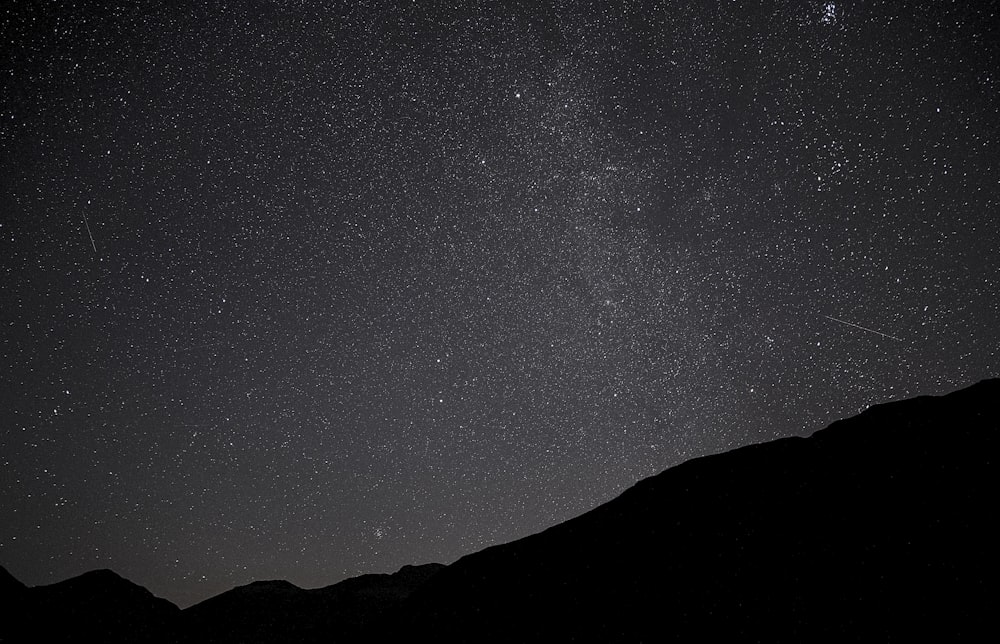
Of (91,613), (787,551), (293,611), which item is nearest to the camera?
(787,551)

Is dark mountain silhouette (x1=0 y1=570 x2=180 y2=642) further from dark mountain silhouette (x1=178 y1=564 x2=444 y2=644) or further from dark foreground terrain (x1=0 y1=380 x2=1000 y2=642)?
dark foreground terrain (x1=0 y1=380 x2=1000 y2=642)

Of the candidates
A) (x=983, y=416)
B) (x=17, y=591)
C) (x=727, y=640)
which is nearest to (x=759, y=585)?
(x=727, y=640)

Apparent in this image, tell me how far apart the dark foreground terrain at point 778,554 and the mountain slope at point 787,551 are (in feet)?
0.08

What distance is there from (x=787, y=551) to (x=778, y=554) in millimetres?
150

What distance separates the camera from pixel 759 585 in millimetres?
8234

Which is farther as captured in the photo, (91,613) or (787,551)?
(91,613)

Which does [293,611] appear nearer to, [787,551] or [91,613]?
[91,613]

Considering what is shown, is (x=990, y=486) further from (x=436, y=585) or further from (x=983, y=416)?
(x=436, y=585)

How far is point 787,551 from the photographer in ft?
28.0

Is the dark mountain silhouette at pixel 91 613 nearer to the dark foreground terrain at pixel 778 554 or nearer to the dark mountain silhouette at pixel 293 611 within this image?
the dark mountain silhouette at pixel 293 611

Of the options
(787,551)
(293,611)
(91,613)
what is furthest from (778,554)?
(91,613)

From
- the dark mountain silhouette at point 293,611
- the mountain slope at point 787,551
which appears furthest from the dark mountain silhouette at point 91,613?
the mountain slope at point 787,551

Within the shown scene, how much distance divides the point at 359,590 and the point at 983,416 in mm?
30920

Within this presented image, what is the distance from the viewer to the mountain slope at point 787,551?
7062mm
